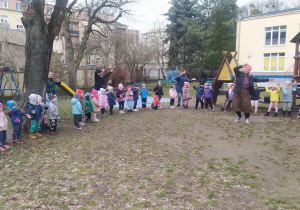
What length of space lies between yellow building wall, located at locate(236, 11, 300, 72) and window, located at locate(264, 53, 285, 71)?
0.40m

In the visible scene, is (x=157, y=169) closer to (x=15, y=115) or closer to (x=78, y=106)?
(x=15, y=115)

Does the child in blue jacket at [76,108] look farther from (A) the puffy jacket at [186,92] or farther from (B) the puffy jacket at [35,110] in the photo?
(A) the puffy jacket at [186,92]

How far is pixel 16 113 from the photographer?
23.5 feet

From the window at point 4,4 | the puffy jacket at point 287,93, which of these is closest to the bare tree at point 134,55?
the puffy jacket at point 287,93

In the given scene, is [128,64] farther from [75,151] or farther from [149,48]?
[75,151]

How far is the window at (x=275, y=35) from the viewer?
2844 centimetres

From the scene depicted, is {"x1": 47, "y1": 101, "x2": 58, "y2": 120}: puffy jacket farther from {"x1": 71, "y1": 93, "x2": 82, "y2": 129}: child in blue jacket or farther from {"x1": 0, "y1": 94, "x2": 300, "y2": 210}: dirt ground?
{"x1": 71, "y1": 93, "x2": 82, "y2": 129}: child in blue jacket

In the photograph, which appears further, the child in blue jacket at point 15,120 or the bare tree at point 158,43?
the bare tree at point 158,43

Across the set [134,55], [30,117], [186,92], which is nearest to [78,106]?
[30,117]

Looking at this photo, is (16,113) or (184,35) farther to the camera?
(184,35)

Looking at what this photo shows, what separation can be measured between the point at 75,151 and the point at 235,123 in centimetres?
573

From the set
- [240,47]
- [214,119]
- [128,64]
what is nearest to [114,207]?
[214,119]

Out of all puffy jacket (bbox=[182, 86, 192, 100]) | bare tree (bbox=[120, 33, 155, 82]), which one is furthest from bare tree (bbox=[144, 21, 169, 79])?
puffy jacket (bbox=[182, 86, 192, 100])

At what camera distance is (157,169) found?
5293mm
